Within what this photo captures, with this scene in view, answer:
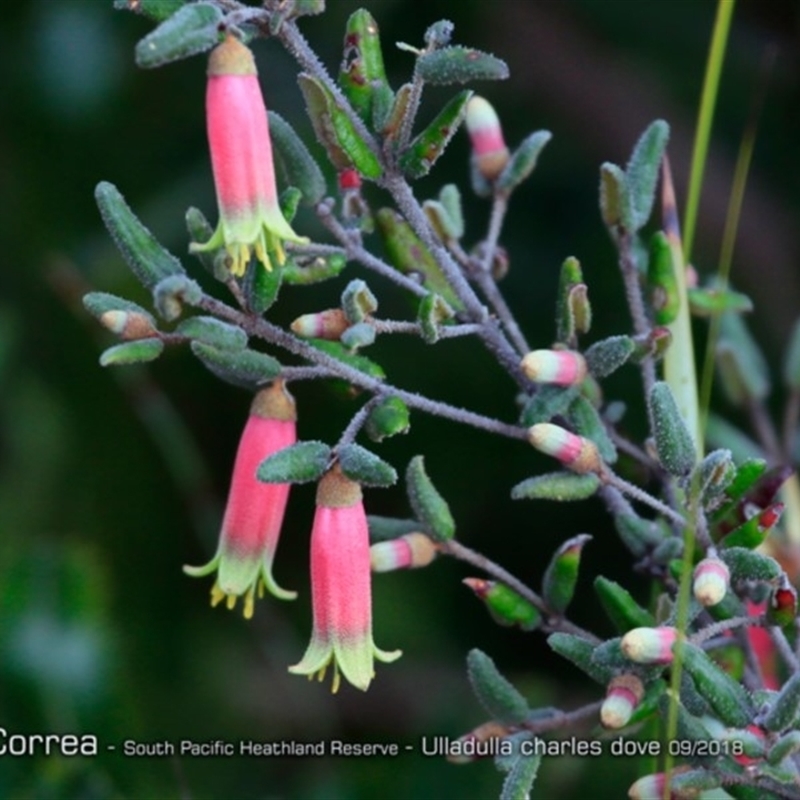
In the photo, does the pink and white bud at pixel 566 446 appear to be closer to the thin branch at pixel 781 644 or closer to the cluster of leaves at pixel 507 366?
the cluster of leaves at pixel 507 366

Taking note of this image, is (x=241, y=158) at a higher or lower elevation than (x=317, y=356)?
higher

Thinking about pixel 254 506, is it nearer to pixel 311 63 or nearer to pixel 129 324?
pixel 129 324

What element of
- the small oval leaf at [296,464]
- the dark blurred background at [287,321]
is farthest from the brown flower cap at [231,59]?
the dark blurred background at [287,321]

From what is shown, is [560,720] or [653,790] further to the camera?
[560,720]

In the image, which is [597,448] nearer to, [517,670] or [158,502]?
[517,670]

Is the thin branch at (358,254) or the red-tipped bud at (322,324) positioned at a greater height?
the thin branch at (358,254)

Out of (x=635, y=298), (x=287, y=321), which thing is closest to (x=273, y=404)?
(x=635, y=298)

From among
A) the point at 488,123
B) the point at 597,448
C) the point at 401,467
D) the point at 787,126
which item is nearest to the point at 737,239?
the point at 787,126
